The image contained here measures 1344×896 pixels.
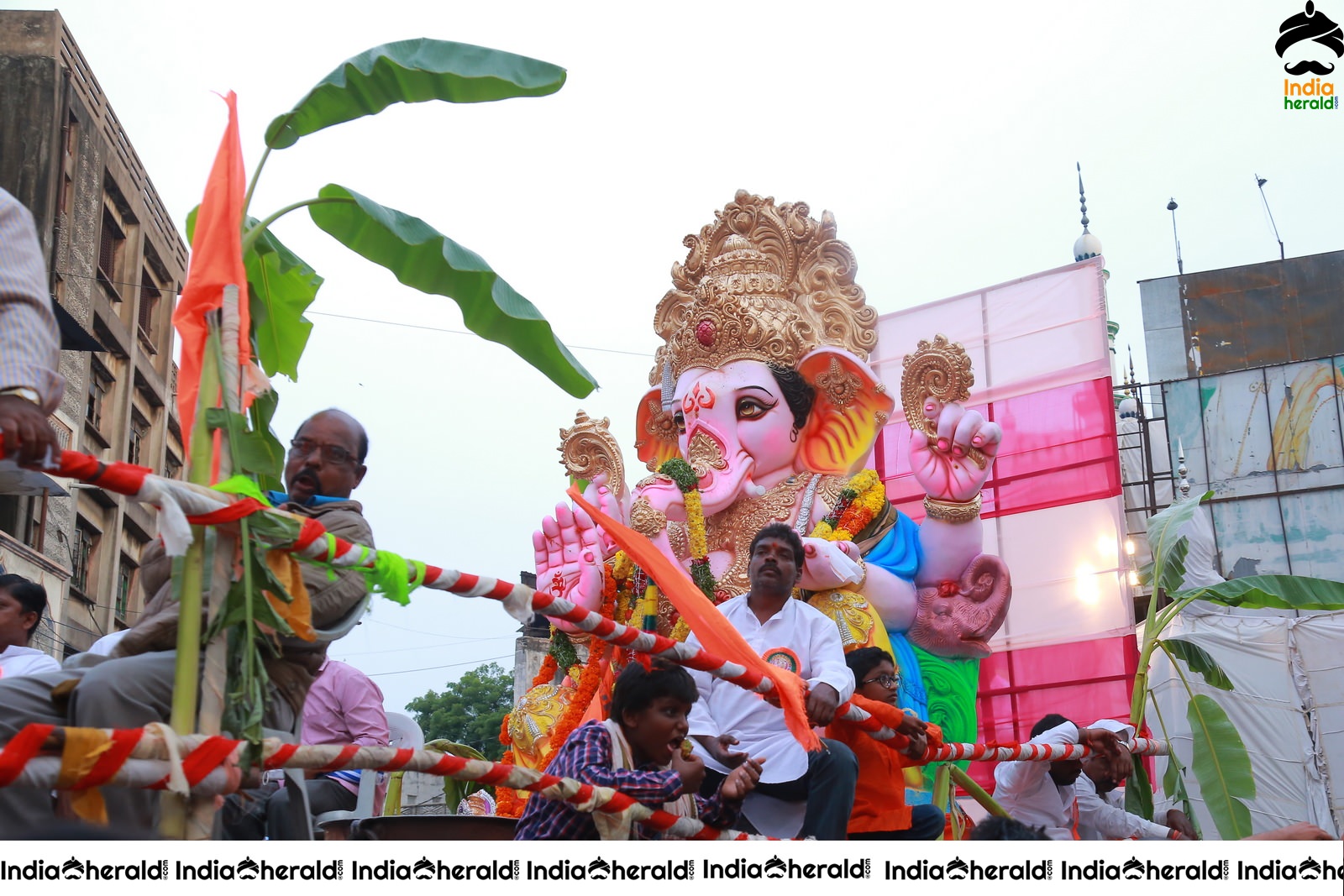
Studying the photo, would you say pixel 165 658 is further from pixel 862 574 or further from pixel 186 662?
pixel 862 574

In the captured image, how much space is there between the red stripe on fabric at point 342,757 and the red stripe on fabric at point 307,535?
44 cm

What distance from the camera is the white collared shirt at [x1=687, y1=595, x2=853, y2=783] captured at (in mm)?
4355

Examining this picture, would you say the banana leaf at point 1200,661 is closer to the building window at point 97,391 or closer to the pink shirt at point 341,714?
the pink shirt at point 341,714

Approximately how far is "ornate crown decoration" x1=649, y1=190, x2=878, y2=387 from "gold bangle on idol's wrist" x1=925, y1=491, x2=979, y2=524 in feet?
4.26

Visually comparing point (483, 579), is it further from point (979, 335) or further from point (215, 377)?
point (979, 335)

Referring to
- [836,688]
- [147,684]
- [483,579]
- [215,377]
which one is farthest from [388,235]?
[836,688]

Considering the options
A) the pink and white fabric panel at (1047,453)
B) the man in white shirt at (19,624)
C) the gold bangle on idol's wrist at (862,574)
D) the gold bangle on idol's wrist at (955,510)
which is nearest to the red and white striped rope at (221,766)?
the man in white shirt at (19,624)

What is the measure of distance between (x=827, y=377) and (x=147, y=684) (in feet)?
17.7

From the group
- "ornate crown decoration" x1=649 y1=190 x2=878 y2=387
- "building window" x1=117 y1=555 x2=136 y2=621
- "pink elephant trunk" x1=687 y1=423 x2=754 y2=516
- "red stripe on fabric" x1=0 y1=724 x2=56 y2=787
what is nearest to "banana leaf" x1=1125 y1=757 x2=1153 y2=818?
"pink elephant trunk" x1=687 y1=423 x2=754 y2=516

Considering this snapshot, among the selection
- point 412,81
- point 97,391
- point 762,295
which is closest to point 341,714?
point 412,81

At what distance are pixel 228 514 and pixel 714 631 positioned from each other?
1.81 meters

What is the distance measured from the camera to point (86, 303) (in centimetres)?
1948

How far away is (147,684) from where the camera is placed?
2.96 m

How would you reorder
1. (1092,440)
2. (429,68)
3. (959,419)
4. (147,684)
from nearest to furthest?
(147,684)
(429,68)
(959,419)
(1092,440)
